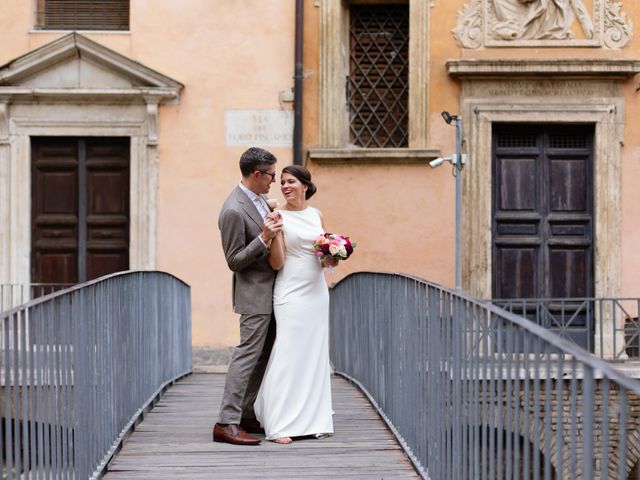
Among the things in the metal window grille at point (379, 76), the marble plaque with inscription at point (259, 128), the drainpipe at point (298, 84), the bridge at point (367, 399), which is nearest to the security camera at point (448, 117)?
the metal window grille at point (379, 76)

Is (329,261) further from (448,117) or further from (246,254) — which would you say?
(448,117)

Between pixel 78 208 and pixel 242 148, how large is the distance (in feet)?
8.34

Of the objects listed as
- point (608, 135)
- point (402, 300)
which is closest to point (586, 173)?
point (608, 135)

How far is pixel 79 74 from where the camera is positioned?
55.0 ft

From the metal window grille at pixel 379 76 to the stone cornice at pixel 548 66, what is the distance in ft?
3.25

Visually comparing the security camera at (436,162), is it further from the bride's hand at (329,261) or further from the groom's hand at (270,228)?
the groom's hand at (270,228)

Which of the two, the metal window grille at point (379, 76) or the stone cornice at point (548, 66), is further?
the metal window grille at point (379, 76)

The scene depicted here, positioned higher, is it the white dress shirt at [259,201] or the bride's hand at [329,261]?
the white dress shirt at [259,201]

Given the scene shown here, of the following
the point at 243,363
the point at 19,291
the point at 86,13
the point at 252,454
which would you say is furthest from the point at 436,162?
the point at 252,454

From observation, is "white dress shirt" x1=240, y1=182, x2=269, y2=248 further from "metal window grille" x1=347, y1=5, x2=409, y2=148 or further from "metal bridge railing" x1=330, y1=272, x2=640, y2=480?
"metal window grille" x1=347, y1=5, x2=409, y2=148

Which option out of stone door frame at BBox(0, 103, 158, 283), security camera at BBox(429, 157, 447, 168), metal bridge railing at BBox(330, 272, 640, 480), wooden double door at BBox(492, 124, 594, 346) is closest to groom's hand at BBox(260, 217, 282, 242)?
metal bridge railing at BBox(330, 272, 640, 480)

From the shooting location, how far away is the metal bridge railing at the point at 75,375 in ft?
15.5

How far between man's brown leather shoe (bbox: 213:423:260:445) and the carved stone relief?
1058 centimetres

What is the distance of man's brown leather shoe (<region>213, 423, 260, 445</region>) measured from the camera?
→ 7352 mm
